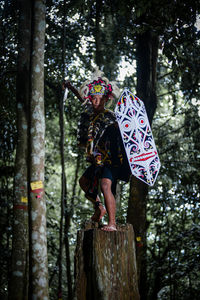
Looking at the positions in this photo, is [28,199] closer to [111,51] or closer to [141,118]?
[141,118]

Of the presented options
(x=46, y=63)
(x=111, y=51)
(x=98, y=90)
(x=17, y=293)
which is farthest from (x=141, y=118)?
(x=111, y=51)

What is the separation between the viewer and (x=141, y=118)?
12.0 feet

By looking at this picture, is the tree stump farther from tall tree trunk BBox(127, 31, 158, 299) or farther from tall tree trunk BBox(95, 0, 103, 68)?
tall tree trunk BBox(95, 0, 103, 68)

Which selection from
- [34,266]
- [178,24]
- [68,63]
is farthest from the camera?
[68,63]

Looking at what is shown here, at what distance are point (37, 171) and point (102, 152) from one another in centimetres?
72

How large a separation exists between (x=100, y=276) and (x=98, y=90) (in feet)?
6.51

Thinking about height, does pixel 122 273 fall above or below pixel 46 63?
below

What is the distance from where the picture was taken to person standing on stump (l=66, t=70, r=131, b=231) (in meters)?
3.43

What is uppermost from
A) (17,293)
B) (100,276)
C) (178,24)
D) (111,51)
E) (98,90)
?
(111,51)

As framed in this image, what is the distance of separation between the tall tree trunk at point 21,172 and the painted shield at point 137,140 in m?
1.08

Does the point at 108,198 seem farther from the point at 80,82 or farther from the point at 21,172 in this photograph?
the point at 80,82

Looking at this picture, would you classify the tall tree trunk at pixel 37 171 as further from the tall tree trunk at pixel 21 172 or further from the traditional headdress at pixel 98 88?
the traditional headdress at pixel 98 88

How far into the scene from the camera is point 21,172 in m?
3.64

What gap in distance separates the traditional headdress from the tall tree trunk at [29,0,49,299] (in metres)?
0.51
